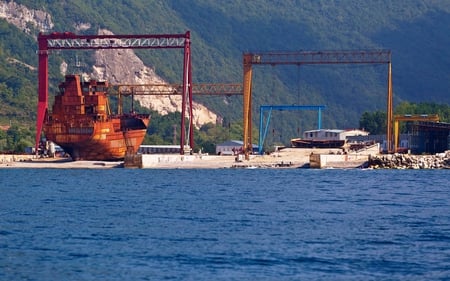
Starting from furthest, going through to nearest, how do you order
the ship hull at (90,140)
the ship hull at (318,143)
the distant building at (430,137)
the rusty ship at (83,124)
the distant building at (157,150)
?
the distant building at (157,150) < the ship hull at (318,143) < the distant building at (430,137) < the rusty ship at (83,124) < the ship hull at (90,140)

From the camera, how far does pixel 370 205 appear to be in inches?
2761

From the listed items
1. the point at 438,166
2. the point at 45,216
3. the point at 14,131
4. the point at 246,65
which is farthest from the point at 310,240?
the point at 14,131

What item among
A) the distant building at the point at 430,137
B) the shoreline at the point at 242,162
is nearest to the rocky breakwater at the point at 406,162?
the shoreline at the point at 242,162

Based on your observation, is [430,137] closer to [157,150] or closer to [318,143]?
[318,143]

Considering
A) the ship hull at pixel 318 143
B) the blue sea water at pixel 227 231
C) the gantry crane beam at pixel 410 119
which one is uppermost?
the gantry crane beam at pixel 410 119

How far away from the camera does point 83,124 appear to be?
12400 cm

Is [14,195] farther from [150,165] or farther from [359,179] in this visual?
[150,165]

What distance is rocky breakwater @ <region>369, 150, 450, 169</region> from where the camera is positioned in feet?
388

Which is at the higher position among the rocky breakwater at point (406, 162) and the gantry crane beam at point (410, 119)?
the gantry crane beam at point (410, 119)

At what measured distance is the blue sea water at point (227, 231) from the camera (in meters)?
45.6

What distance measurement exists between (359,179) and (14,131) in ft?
266

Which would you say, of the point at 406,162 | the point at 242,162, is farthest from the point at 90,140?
the point at 406,162

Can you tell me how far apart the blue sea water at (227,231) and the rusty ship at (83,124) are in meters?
32.6

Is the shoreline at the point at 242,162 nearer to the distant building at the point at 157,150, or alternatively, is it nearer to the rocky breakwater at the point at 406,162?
the rocky breakwater at the point at 406,162
